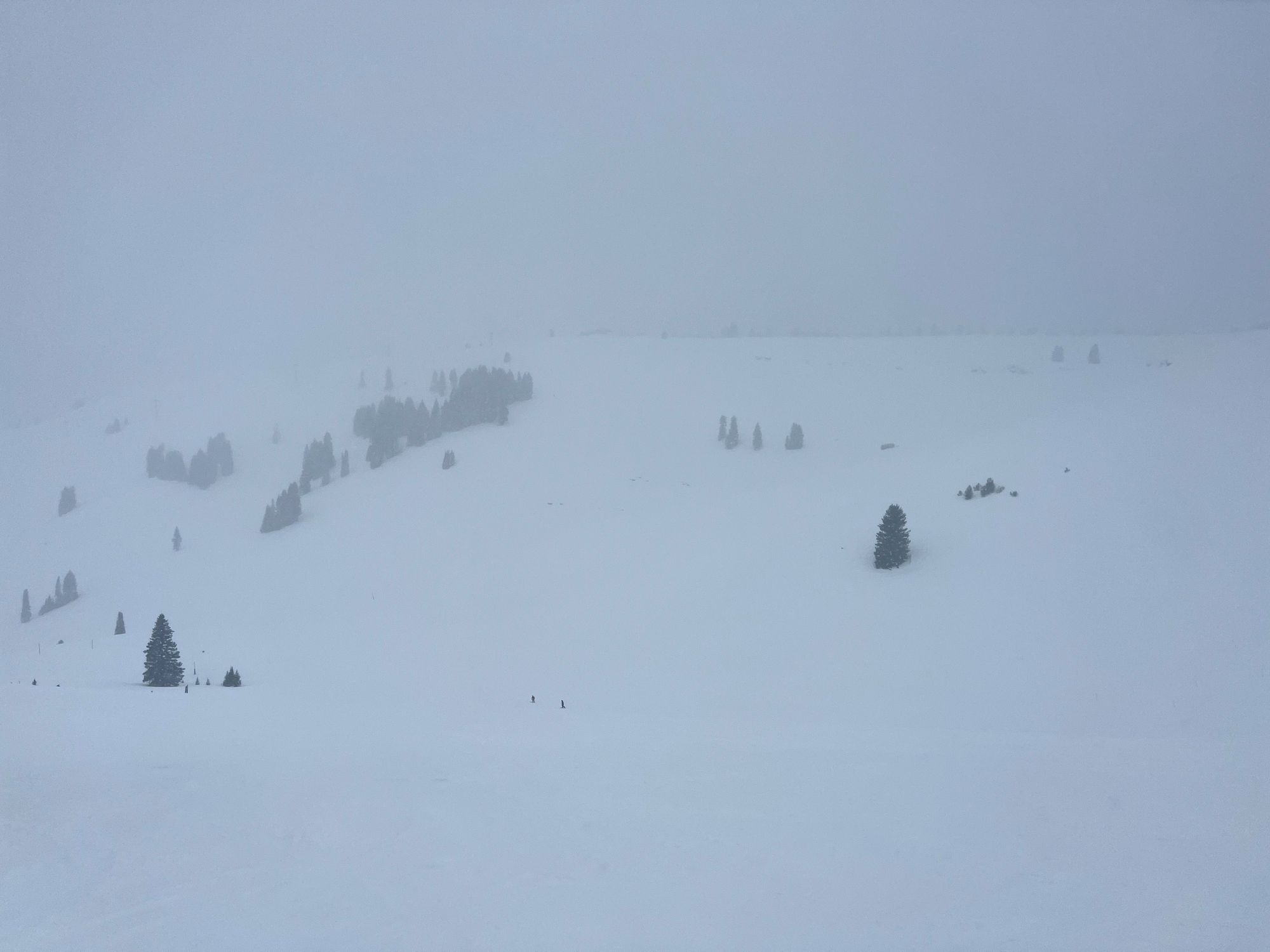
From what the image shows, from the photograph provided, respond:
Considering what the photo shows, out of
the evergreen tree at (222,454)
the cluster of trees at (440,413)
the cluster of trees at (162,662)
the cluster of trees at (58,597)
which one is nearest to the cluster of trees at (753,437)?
the cluster of trees at (440,413)

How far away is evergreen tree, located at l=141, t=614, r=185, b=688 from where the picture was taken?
960 inches

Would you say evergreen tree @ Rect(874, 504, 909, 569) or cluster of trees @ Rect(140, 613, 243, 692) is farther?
evergreen tree @ Rect(874, 504, 909, 569)

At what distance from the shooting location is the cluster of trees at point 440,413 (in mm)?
63875

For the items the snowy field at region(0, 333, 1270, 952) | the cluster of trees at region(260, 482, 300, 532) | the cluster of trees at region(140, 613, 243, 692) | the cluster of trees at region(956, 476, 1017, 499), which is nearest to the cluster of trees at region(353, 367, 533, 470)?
the snowy field at region(0, 333, 1270, 952)

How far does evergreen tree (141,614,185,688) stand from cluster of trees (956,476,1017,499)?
36490mm

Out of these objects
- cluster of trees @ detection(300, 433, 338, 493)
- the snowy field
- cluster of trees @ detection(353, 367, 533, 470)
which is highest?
cluster of trees @ detection(353, 367, 533, 470)

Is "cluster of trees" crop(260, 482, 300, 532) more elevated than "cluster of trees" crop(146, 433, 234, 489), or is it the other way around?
"cluster of trees" crop(146, 433, 234, 489)

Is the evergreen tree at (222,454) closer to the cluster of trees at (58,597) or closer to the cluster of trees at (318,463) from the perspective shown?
the cluster of trees at (318,463)

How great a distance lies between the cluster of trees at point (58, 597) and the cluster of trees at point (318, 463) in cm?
1666

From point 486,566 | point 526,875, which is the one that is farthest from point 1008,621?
point 486,566

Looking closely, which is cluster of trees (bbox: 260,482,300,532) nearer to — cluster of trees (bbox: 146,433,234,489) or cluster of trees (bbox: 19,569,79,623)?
cluster of trees (bbox: 19,569,79,623)

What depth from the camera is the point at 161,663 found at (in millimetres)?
24453

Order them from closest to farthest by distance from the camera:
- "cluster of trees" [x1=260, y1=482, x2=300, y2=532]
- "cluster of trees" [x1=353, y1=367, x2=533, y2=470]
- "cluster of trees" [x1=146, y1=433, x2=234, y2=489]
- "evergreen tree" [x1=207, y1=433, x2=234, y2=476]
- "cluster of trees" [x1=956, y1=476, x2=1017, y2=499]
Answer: "cluster of trees" [x1=956, y1=476, x2=1017, y2=499] < "cluster of trees" [x1=260, y1=482, x2=300, y2=532] < "cluster of trees" [x1=353, y1=367, x2=533, y2=470] < "cluster of trees" [x1=146, y1=433, x2=234, y2=489] < "evergreen tree" [x1=207, y1=433, x2=234, y2=476]

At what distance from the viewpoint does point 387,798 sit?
1284 cm
